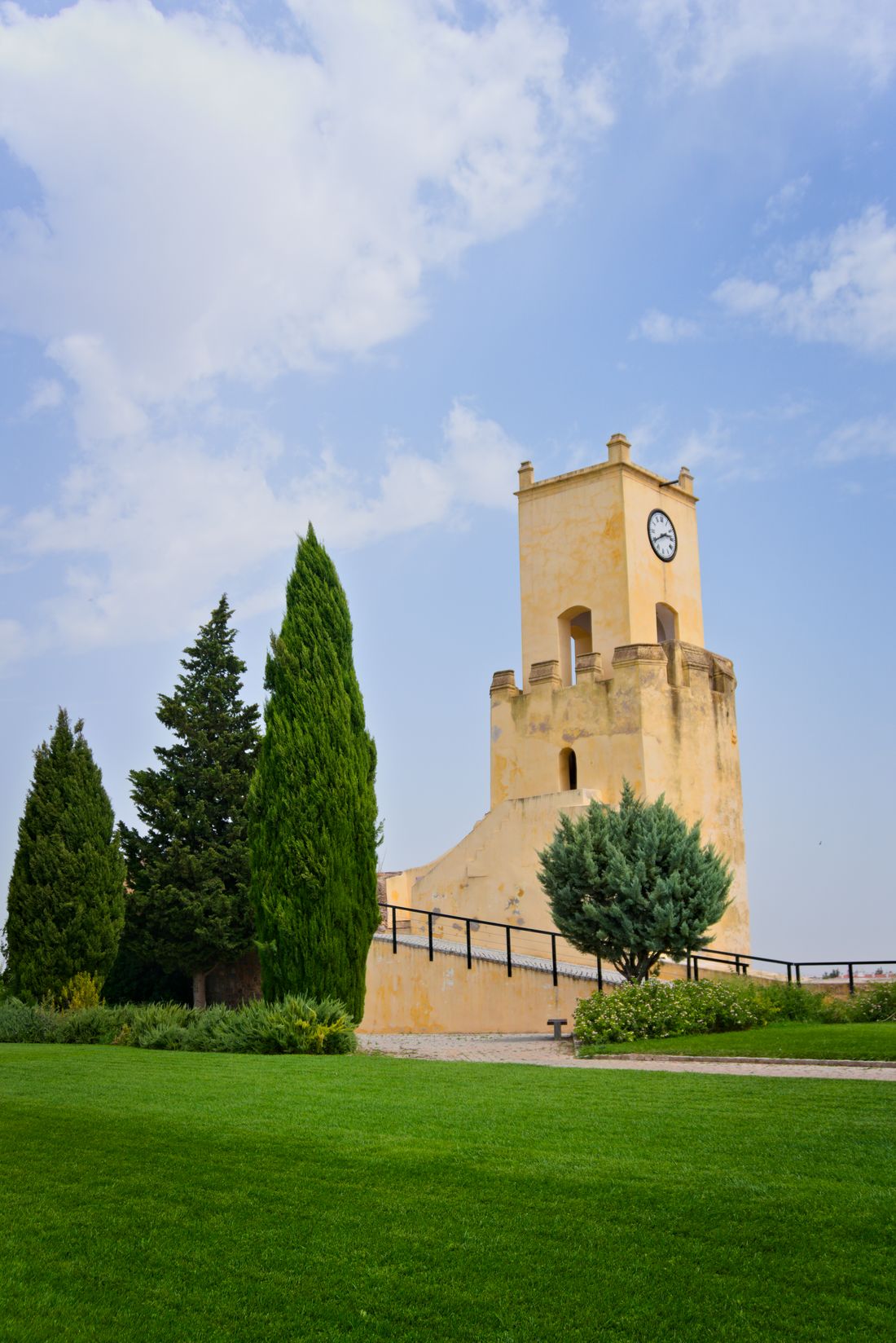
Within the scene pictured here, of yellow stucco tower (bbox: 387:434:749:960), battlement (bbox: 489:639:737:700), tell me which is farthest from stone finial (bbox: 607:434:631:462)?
battlement (bbox: 489:639:737:700)

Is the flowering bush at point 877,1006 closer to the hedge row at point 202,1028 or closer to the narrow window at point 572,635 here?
the hedge row at point 202,1028

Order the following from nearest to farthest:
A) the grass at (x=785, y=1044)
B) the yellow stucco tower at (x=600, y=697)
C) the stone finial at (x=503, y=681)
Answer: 1. the grass at (x=785, y=1044)
2. the yellow stucco tower at (x=600, y=697)
3. the stone finial at (x=503, y=681)

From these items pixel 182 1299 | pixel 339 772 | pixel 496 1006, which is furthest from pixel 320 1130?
pixel 496 1006

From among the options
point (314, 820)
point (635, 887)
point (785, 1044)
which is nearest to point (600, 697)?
point (635, 887)

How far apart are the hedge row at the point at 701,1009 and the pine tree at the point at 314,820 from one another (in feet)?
13.4

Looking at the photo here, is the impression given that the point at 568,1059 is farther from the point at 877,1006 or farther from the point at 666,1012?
the point at 877,1006

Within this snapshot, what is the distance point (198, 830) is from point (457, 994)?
626 centimetres

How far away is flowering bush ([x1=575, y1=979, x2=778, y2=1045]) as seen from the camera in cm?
1562

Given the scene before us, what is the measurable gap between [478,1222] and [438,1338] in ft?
3.85

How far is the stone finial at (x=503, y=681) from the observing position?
32.1m

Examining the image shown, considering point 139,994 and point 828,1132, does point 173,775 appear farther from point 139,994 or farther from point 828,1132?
point 828,1132

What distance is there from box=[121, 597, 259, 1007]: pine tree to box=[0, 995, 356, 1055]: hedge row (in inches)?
189

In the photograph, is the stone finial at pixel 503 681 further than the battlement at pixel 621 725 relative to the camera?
Yes

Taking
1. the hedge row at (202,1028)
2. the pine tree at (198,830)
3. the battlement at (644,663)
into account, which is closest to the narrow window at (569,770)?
the battlement at (644,663)
